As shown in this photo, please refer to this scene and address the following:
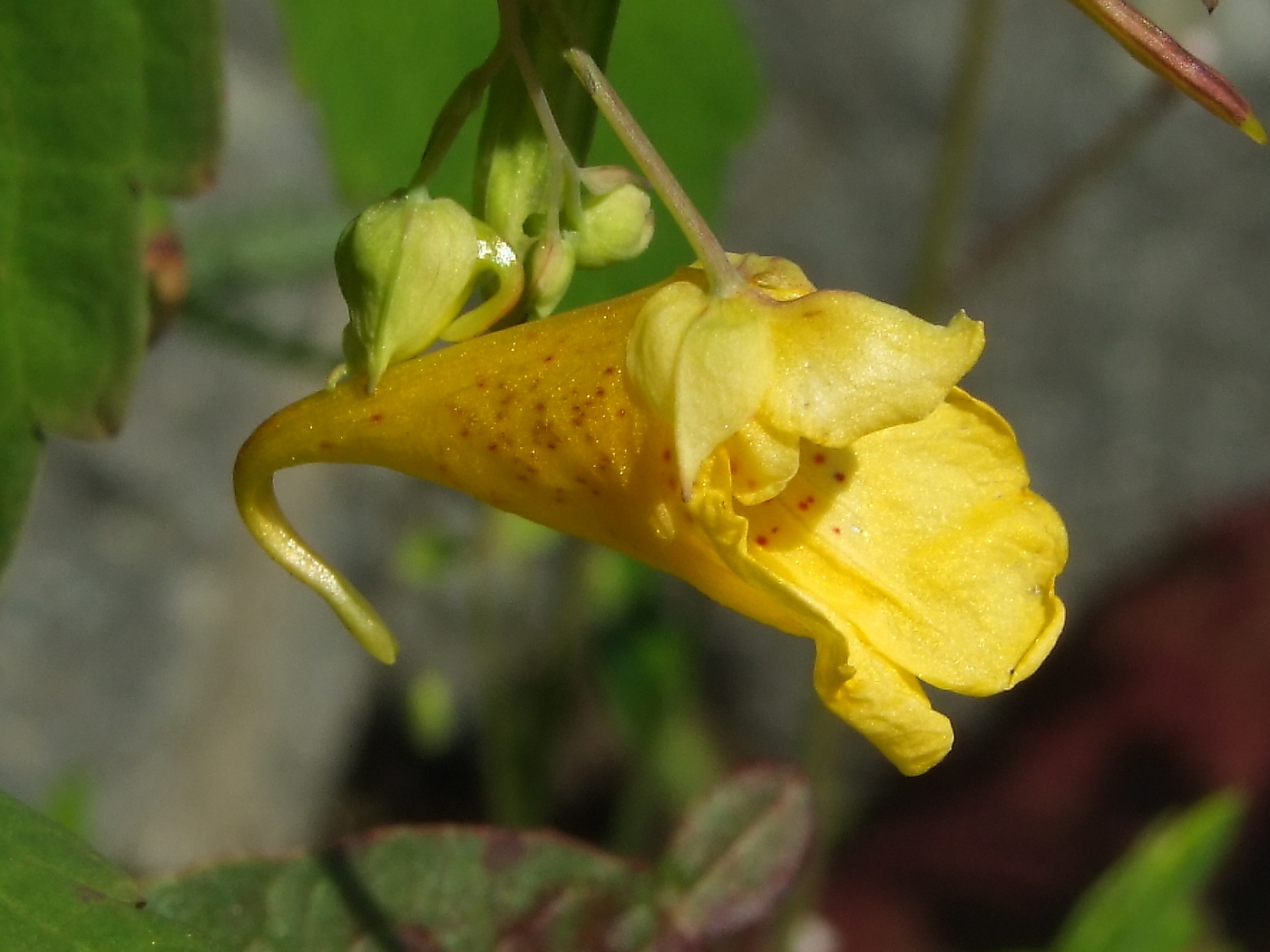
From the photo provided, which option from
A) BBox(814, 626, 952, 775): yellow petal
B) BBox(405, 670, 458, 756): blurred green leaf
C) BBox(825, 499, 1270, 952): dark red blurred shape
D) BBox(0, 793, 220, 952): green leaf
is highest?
BBox(814, 626, 952, 775): yellow petal

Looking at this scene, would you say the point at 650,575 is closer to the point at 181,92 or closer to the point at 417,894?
the point at 417,894

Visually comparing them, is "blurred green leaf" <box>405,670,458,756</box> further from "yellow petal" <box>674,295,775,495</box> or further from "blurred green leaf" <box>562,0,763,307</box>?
"yellow petal" <box>674,295,775,495</box>

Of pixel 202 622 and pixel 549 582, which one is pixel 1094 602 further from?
pixel 202 622

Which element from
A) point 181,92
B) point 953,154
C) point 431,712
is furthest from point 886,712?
point 431,712

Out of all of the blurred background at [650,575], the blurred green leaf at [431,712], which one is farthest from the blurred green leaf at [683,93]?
the blurred green leaf at [431,712]

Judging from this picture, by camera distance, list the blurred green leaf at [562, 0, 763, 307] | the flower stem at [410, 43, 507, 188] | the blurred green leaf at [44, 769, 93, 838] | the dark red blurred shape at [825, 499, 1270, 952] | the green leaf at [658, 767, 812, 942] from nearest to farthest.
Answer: the flower stem at [410, 43, 507, 188], the green leaf at [658, 767, 812, 942], the blurred green leaf at [562, 0, 763, 307], the blurred green leaf at [44, 769, 93, 838], the dark red blurred shape at [825, 499, 1270, 952]

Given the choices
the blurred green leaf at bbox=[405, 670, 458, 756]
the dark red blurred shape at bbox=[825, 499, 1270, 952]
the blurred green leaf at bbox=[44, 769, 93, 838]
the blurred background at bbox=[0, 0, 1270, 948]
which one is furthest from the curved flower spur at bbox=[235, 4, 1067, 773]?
the dark red blurred shape at bbox=[825, 499, 1270, 952]

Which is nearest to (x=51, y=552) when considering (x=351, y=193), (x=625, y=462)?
(x=351, y=193)
